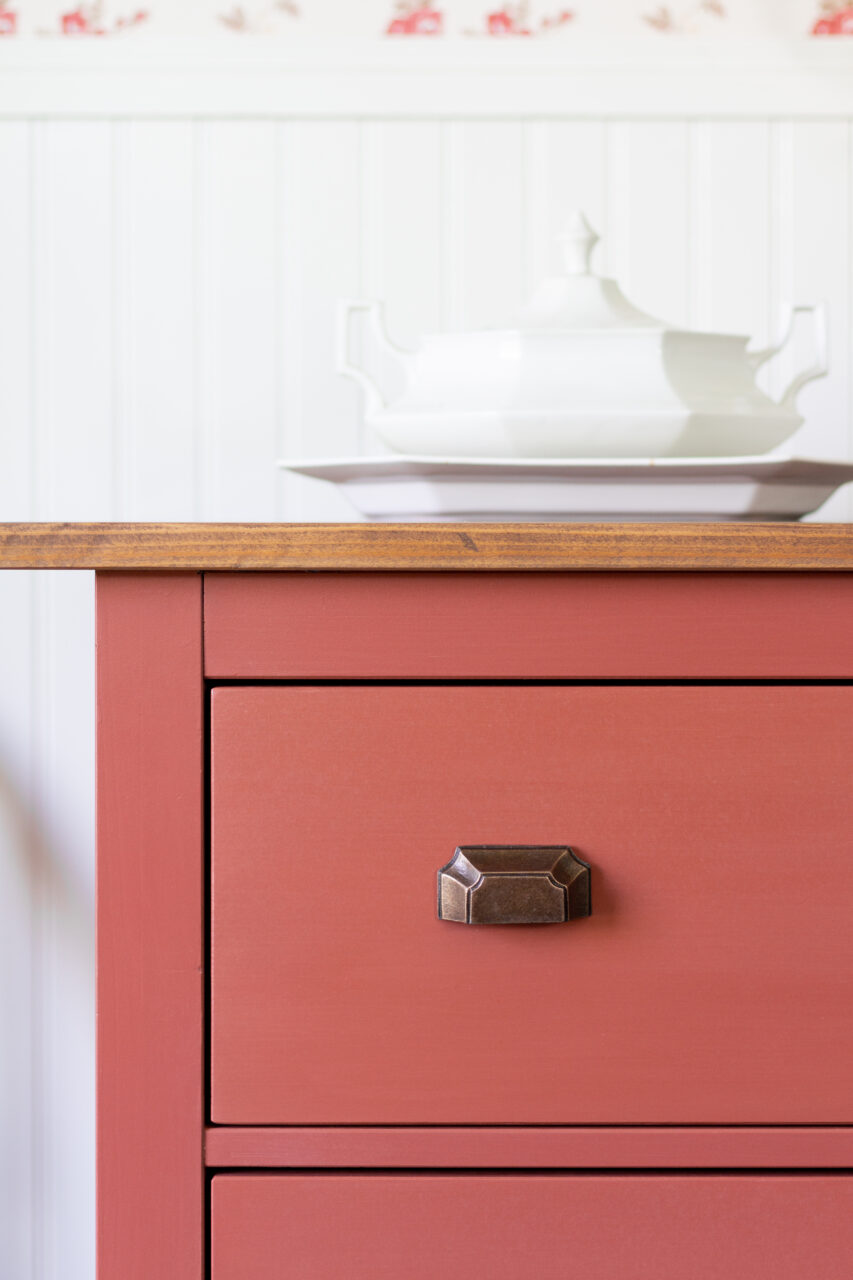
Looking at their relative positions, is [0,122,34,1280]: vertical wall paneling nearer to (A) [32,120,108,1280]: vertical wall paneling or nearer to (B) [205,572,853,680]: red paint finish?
(A) [32,120,108,1280]: vertical wall paneling

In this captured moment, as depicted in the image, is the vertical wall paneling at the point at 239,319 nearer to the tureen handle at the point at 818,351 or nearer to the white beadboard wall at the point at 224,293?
the white beadboard wall at the point at 224,293

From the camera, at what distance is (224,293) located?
3.13ft

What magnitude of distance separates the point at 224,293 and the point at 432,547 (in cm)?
61

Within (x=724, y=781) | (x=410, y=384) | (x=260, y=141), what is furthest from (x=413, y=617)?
(x=260, y=141)

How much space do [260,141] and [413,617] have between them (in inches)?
26.3

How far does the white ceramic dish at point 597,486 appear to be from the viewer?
0.55 metres

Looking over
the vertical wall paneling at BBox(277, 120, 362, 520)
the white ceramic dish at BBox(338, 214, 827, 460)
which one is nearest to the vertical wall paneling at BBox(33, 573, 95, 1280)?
the vertical wall paneling at BBox(277, 120, 362, 520)

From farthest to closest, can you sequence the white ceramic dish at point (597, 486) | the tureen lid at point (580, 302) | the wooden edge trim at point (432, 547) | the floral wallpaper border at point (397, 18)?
the floral wallpaper border at point (397, 18) < the tureen lid at point (580, 302) < the white ceramic dish at point (597, 486) < the wooden edge trim at point (432, 547)

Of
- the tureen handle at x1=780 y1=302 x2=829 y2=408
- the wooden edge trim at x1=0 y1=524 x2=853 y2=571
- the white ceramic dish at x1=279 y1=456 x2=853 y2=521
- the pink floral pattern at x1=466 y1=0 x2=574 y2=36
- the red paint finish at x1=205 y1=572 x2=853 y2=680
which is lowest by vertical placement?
the red paint finish at x1=205 y1=572 x2=853 y2=680

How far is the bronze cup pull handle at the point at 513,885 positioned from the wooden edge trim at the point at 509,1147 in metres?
0.10

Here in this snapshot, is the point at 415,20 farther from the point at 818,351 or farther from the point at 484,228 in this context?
the point at 818,351

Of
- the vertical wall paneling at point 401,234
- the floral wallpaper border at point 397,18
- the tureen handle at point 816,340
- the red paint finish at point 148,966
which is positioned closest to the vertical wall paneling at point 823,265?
the floral wallpaper border at point 397,18

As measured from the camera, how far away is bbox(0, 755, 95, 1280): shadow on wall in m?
0.95

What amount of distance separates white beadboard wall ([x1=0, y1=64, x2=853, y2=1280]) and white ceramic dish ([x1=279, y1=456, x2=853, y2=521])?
38 cm
